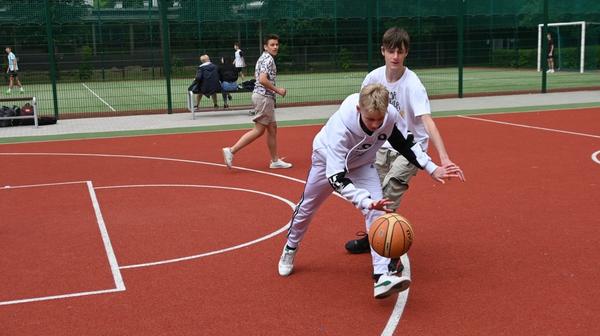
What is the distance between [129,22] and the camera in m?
19.4

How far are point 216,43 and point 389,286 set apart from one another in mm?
15828

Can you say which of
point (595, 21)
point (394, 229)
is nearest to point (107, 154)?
point (394, 229)

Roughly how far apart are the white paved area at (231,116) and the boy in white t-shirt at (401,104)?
10.3 meters

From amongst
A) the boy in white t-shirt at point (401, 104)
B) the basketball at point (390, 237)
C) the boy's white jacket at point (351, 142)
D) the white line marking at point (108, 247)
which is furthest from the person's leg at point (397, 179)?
the white line marking at point (108, 247)

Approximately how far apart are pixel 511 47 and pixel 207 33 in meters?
11.8

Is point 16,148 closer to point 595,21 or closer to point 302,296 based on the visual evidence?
point 302,296

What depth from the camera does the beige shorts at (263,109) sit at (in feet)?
32.7

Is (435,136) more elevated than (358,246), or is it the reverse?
(435,136)

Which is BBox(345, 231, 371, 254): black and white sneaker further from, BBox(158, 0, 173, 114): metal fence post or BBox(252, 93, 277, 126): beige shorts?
BBox(158, 0, 173, 114): metal fence post

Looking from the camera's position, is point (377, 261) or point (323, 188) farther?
point (323, 188)

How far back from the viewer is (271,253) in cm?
608

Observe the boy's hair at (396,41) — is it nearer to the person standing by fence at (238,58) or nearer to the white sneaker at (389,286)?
the white sneaker at (389,286)

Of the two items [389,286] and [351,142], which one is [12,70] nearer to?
[351,142]

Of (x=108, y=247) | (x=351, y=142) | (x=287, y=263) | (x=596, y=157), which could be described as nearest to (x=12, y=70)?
Answer: (x=108, y=247)
